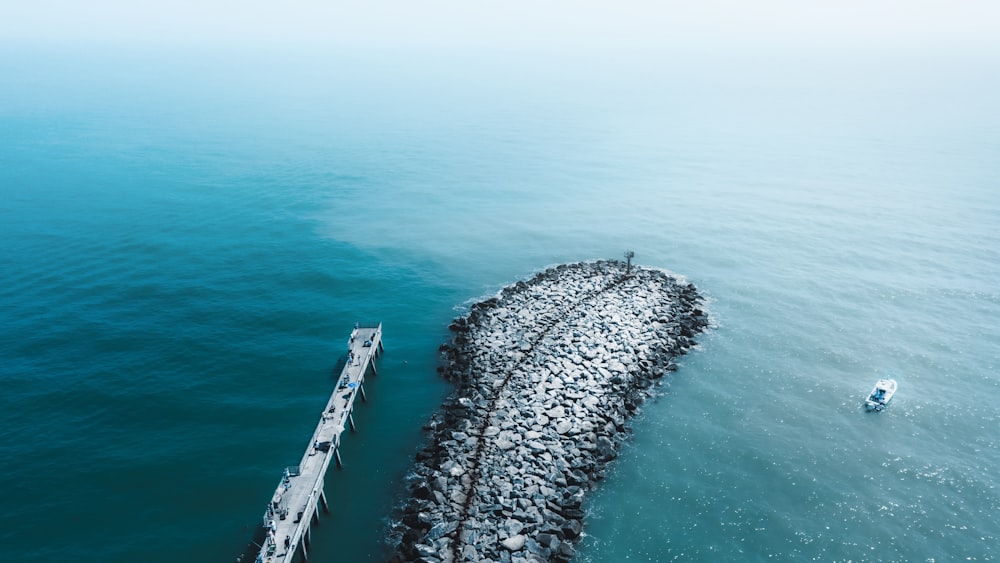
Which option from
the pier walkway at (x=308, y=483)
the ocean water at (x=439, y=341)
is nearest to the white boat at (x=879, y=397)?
the ocean water at (x=439, y=341)

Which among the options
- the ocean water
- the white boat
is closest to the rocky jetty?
the ocean water

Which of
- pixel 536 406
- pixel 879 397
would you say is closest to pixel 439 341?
pixel 536 406

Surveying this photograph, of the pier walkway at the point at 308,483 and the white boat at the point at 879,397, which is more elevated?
the white boat at the point at 879,397

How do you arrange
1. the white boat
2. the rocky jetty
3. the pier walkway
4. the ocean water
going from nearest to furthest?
the pier walkway < the rocky jetty < the ocean water < the white boat

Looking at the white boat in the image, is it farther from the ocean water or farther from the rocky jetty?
the rocky jetty

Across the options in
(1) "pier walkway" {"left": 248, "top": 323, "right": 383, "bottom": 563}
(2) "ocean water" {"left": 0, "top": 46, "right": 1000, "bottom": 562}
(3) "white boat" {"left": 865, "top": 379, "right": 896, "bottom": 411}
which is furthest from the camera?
(3) "white boat" {"left": 865, "top": 379, "right": 896, "bottom": 411}

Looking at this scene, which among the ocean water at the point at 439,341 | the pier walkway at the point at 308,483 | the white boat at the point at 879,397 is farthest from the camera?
the white boat at the point at 879,397

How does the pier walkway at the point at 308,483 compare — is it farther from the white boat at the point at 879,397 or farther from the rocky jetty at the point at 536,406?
the white boat at the point at 879,397
